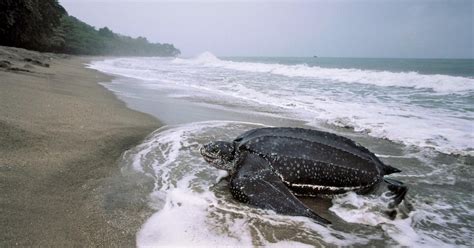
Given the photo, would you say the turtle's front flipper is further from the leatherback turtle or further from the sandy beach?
the sandy beach

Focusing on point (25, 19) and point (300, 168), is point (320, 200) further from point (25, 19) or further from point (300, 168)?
point (25, 19)

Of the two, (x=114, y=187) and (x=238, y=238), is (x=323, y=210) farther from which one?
(x=114, y=187)

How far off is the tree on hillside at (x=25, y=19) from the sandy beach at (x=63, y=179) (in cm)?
1513

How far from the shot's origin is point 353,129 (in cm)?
498

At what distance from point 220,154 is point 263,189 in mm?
647

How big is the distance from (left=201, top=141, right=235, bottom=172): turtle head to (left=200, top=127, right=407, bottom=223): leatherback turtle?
60mm

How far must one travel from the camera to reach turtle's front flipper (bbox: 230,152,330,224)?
2131 mm

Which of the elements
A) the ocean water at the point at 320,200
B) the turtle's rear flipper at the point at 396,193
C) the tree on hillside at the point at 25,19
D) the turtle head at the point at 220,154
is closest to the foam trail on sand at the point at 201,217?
the ocean water at the point at 320,200

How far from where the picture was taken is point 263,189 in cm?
226

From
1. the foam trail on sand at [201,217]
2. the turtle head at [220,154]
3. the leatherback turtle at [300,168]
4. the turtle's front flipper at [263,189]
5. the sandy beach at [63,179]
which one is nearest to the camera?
the sandy beach at [63,179]

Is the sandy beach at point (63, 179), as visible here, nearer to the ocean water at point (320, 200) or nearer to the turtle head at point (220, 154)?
the ocean water at point (320, 200)

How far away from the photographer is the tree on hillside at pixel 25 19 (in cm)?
1559

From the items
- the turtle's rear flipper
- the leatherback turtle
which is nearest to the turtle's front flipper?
the leatherback turtle

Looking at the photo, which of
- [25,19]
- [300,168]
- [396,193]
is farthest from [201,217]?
[25,19]
